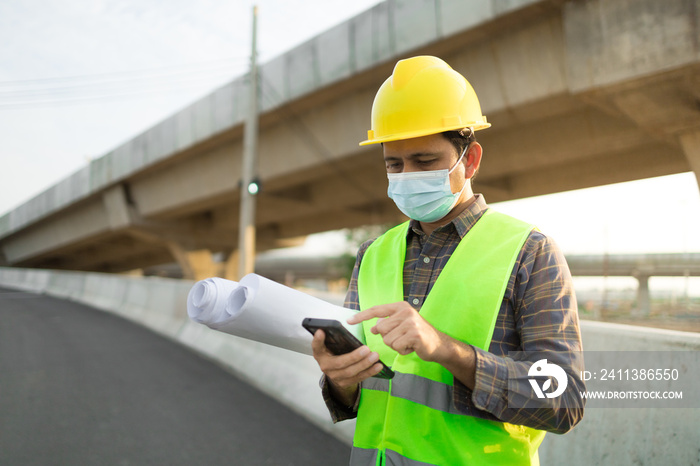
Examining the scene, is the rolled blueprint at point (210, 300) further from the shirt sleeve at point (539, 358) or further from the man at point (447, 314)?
the shirt sleeve at point (539, 358)

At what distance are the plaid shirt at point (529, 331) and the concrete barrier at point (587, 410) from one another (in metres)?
1.62

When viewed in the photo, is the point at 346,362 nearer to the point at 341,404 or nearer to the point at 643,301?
the point at 341,404

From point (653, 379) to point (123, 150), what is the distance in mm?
26659

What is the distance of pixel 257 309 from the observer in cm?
162

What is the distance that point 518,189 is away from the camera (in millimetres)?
18500

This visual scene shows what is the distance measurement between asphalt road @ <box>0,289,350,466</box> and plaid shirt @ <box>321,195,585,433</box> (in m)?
3.24

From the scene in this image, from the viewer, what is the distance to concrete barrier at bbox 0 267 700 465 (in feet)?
9.28

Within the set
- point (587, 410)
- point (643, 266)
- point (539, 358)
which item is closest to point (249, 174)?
point (587, 410)

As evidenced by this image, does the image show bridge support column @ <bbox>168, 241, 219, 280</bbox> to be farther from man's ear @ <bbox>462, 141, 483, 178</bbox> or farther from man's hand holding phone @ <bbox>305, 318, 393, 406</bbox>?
man's hand holding phone @ <bbox>305, 318, 393, 406</bbox>

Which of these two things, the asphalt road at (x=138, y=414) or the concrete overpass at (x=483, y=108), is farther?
the concrete overpass at (x=483, y=108)

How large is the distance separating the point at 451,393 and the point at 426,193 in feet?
2.39

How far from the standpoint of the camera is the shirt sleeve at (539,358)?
155 cm

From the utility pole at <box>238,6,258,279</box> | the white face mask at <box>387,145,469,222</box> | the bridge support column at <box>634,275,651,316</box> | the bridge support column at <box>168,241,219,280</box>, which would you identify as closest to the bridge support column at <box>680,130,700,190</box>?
the bridge support column at <box>634,275,651,316</box>

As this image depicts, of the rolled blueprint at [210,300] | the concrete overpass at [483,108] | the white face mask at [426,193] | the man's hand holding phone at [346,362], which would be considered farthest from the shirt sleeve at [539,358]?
the concrete overpass at [483,108]
